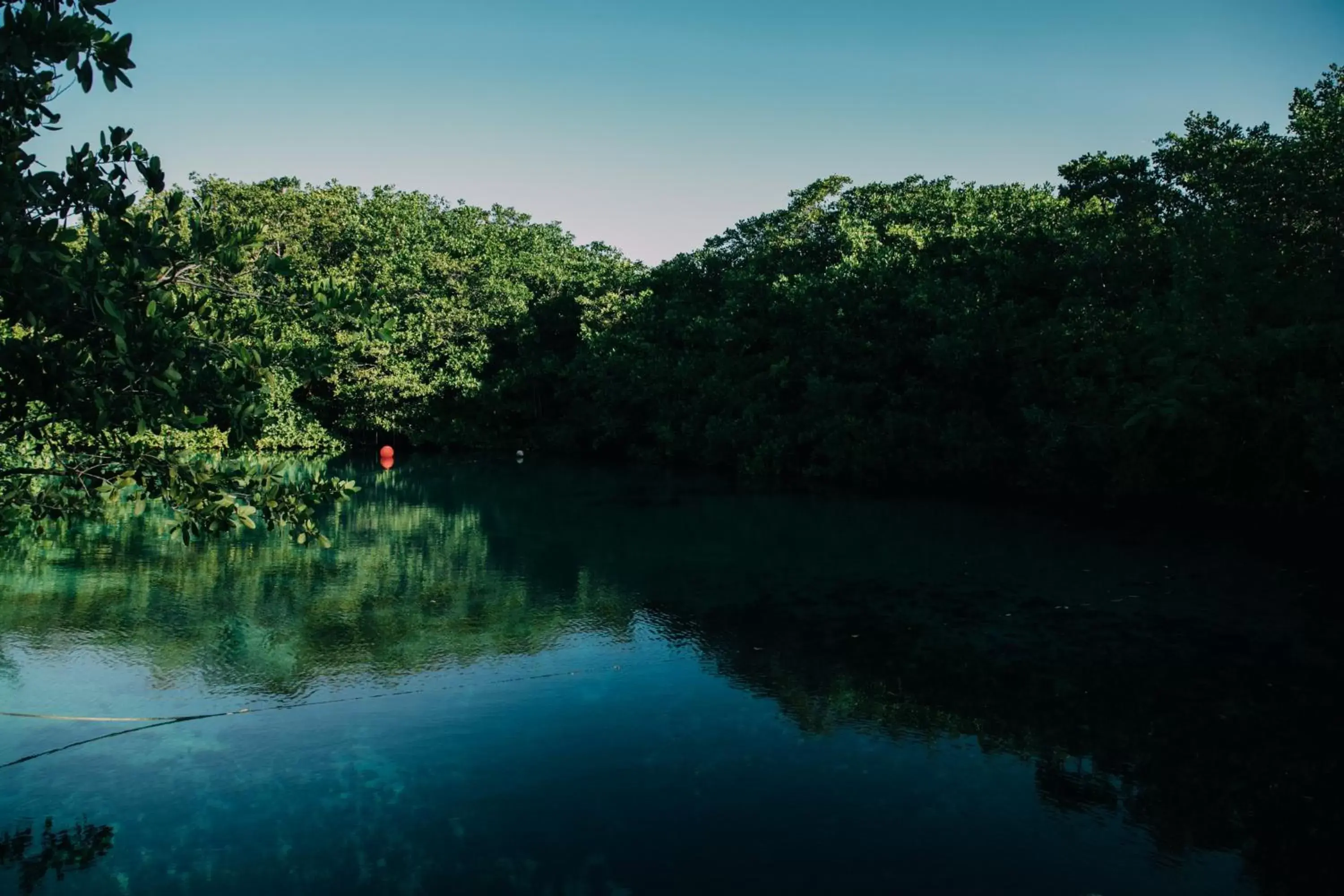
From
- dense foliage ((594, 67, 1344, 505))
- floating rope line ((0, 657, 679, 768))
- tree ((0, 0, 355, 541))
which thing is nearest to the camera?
tree ((0, 0, 355, 541))

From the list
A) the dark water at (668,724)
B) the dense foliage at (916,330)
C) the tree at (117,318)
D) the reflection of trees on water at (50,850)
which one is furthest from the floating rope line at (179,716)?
the dense foliage at (916,330)

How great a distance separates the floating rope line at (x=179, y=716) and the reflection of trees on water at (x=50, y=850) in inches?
67.1

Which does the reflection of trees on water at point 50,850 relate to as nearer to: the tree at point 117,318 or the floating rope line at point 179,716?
the floating rope line at point 179,716

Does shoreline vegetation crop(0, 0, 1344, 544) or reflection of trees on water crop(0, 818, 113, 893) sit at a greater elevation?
shoreline vegetation crop(0, 0, 1344, 544)

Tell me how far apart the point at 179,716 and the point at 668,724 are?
5404 mm

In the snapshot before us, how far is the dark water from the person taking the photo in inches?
305

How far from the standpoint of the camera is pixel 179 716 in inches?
418

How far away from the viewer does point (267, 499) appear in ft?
24.6

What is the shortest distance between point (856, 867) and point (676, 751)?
277 cm

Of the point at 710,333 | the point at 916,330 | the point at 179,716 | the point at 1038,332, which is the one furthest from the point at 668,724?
the point at 710,333

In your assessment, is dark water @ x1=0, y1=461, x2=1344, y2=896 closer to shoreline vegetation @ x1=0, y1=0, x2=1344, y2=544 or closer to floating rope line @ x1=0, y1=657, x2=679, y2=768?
floating rope line @ x1=0, y1=657, x2=679, y2=768

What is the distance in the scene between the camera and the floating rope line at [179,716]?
31.9ft

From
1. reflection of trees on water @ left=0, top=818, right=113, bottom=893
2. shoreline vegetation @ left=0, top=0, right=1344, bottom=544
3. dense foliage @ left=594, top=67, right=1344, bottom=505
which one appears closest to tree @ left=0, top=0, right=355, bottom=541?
shoreline vegetation @ left=0, top=0, right=1344, bottom=544

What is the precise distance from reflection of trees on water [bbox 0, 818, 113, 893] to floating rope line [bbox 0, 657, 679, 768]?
5.59 feet
